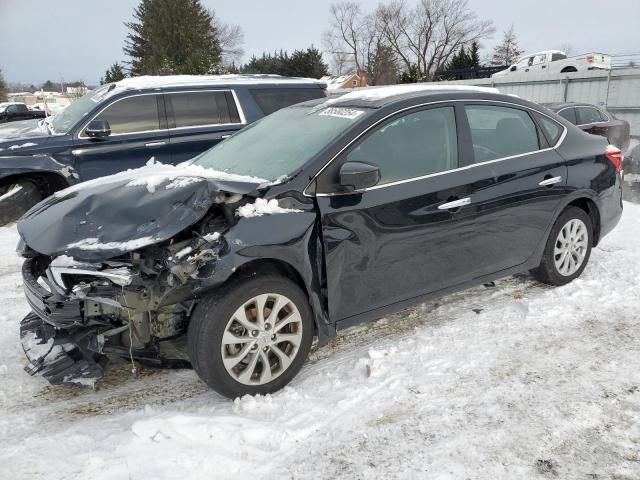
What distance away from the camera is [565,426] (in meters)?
2.74

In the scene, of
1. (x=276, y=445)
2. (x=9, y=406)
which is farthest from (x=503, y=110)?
(x=9, y=406)

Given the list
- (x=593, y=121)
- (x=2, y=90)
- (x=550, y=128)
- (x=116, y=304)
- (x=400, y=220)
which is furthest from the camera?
(x=2, y=90)

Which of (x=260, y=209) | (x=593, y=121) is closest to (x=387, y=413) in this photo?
(x=260, y=209)

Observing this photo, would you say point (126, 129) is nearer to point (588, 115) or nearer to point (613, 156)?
point (613, 156)

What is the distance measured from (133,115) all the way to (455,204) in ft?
16.0

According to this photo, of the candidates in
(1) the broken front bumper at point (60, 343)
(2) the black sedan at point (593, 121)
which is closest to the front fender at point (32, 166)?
(1) the broken front bumper at point (60, 343)

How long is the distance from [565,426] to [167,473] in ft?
6.71

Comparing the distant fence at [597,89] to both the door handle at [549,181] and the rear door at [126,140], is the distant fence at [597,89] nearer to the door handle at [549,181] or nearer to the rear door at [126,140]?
the rear door at [126,140]

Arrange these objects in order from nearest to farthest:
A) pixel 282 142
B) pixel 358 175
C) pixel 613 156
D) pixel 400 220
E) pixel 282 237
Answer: pixel 282 237 < pixel 358 175 < pixel 400 220 < pixel 282 142 < pixel 613 156

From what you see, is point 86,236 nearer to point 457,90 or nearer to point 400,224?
point 400,224

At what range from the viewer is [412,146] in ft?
11.8

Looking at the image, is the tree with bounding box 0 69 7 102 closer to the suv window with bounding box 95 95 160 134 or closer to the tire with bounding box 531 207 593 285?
the suv window with bounding box 95 95 160 134

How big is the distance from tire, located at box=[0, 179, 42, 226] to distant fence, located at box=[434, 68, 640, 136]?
10983 millimetres

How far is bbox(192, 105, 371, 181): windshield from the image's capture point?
11.1 ft
